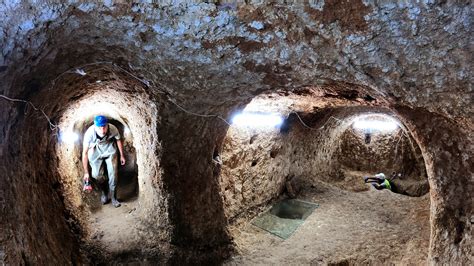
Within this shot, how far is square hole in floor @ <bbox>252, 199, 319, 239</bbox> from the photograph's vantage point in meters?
5.05

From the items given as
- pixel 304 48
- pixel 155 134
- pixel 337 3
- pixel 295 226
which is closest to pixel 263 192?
pixel 295 226

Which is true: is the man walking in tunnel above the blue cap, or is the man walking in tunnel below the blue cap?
below

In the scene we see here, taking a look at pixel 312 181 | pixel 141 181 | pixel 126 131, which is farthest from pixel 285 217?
pixel 126 131

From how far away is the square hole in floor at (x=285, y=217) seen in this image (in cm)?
505

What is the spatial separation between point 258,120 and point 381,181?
3.65 metres

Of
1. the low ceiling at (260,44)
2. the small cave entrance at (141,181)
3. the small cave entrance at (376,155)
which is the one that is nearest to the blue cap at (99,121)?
the small cave entrance at (141,181)

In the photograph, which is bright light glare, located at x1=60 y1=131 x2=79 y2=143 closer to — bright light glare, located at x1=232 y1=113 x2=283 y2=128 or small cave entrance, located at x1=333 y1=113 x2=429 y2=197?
bright light glare, located at x1=232 y1=113 x2=283 y2=128

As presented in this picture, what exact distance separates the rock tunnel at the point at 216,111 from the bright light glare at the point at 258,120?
141mm

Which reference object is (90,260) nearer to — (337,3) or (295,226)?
(295,226)

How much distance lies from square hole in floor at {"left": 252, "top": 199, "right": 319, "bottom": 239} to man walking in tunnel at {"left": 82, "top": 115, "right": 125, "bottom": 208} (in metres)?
2.77

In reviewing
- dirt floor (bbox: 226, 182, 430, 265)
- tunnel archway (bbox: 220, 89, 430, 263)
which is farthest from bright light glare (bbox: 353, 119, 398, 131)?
dirt floor (bbox: 226, 182, 430, 265)

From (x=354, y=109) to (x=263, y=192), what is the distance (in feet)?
8.91

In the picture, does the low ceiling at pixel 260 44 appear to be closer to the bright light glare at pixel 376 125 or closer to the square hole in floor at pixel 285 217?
the square hole in floor at pixel 285 217

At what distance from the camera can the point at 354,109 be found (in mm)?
6812
